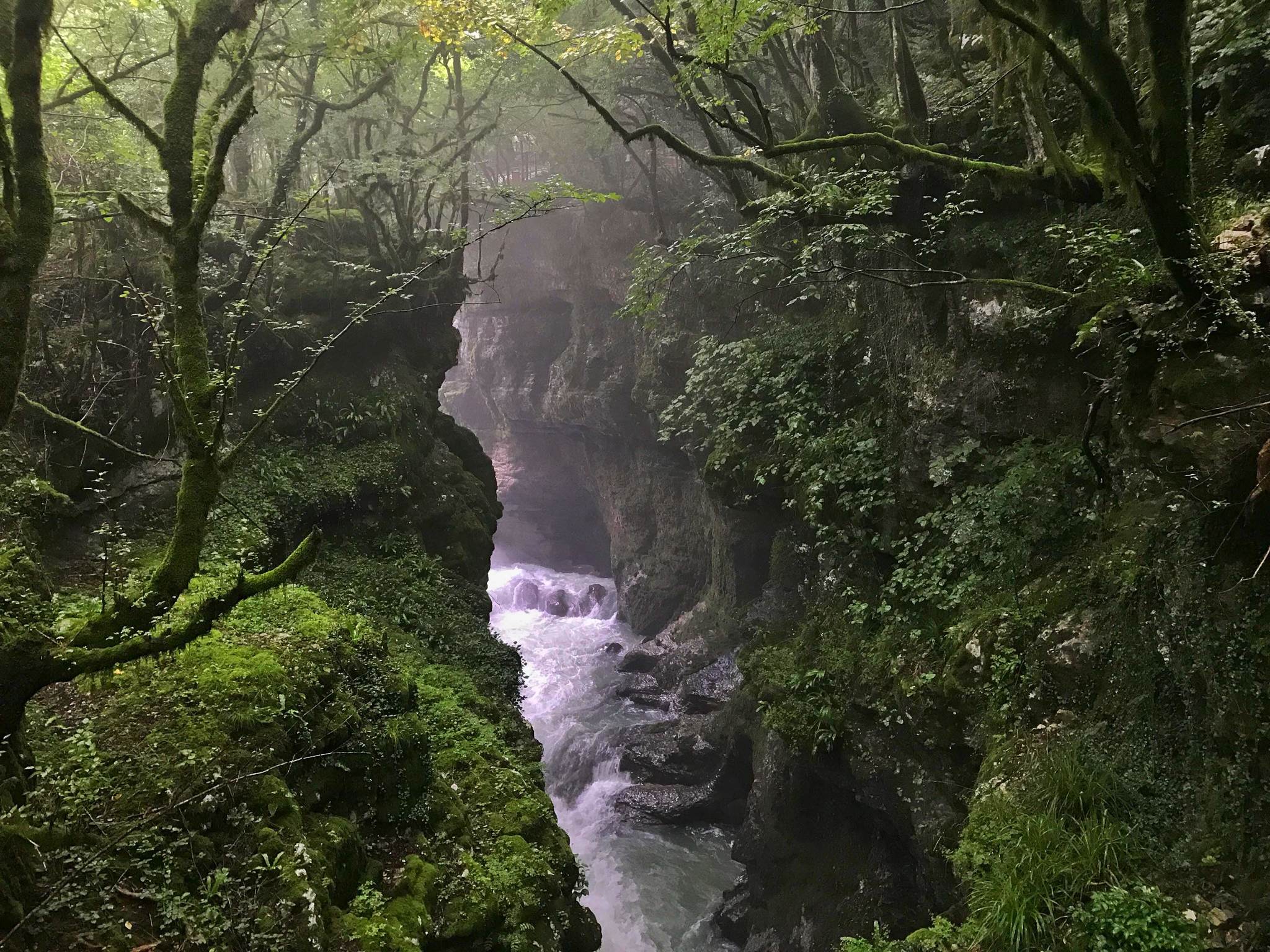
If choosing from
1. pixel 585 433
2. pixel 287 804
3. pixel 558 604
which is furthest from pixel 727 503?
pixel 585 433

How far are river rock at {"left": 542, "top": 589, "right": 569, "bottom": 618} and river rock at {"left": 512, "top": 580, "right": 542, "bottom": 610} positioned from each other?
0.47 m

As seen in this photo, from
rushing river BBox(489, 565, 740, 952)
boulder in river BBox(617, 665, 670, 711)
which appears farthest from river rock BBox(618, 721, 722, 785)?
boulder in river BBox(617, 665, 670, 711)

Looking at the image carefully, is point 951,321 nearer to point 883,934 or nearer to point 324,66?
point 883,934

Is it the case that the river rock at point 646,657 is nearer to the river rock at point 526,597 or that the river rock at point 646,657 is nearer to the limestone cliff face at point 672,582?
the limestone cliff face at point 672,582

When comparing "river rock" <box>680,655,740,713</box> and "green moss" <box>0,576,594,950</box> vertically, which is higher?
"green moss" <box>0,576,594,950</box>

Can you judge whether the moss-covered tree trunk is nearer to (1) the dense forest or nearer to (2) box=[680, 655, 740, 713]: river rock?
(1) the dense forest

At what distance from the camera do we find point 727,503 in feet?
42.3

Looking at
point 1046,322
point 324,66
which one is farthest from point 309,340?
point 1046,322

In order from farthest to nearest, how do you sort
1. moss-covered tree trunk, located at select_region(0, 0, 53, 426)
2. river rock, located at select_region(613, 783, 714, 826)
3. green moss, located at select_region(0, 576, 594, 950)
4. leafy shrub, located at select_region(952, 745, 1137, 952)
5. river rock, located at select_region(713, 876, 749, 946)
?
river rock, located at select_region(613, 783, 714, 826) < river rock, located at select_region(713, 876, 749, 946) < leafy shrub, located at select_region(952, 745, 1137, 952) < green moss, located at select_region(0, 576, 594, 950) < moss-covered tree trunk, located at select_region(0, 0, 53, 426)

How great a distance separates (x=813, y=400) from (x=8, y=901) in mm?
9700

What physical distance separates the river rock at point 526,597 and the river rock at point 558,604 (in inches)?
18.5

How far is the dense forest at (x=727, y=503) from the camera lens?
162 inches

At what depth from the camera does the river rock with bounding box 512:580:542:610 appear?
27.6 m

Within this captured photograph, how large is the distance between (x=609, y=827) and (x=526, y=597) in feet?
48.1
